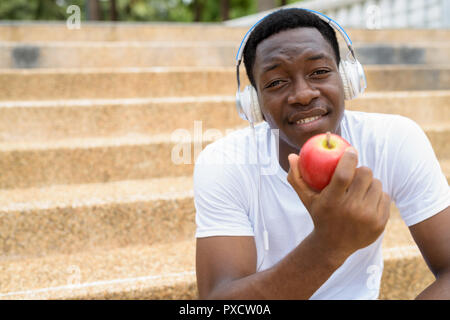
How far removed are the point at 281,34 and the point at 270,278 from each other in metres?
0.88

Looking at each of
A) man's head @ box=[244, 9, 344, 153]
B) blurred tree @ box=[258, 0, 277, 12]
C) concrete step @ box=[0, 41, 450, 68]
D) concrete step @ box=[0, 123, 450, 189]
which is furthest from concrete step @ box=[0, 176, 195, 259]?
blurred tree @ box=[258, 0, 277, 12]

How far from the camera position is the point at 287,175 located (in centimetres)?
138

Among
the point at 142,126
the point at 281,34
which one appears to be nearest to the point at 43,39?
the point at 142,126

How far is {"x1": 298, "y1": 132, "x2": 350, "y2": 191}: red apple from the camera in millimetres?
1033

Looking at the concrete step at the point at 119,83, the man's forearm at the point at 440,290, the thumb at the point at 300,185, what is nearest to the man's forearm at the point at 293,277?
the thumb at the point at 300,185

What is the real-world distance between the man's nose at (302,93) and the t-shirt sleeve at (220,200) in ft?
1.05

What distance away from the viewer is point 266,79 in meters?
1.55

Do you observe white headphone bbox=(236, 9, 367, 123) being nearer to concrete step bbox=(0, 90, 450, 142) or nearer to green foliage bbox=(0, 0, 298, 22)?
concrete step bbox=(0, 90, 450, 142)

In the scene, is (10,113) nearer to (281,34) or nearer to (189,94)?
(189,94)

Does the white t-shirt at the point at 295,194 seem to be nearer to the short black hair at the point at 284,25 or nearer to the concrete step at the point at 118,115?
the short black hair at the point at 284,25

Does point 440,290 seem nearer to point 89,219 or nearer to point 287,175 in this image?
point 287,175

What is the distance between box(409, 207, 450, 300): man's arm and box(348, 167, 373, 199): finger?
58cm

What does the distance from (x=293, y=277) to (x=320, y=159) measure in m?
0.35

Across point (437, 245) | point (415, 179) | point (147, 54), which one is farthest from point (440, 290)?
point (147, 54)
